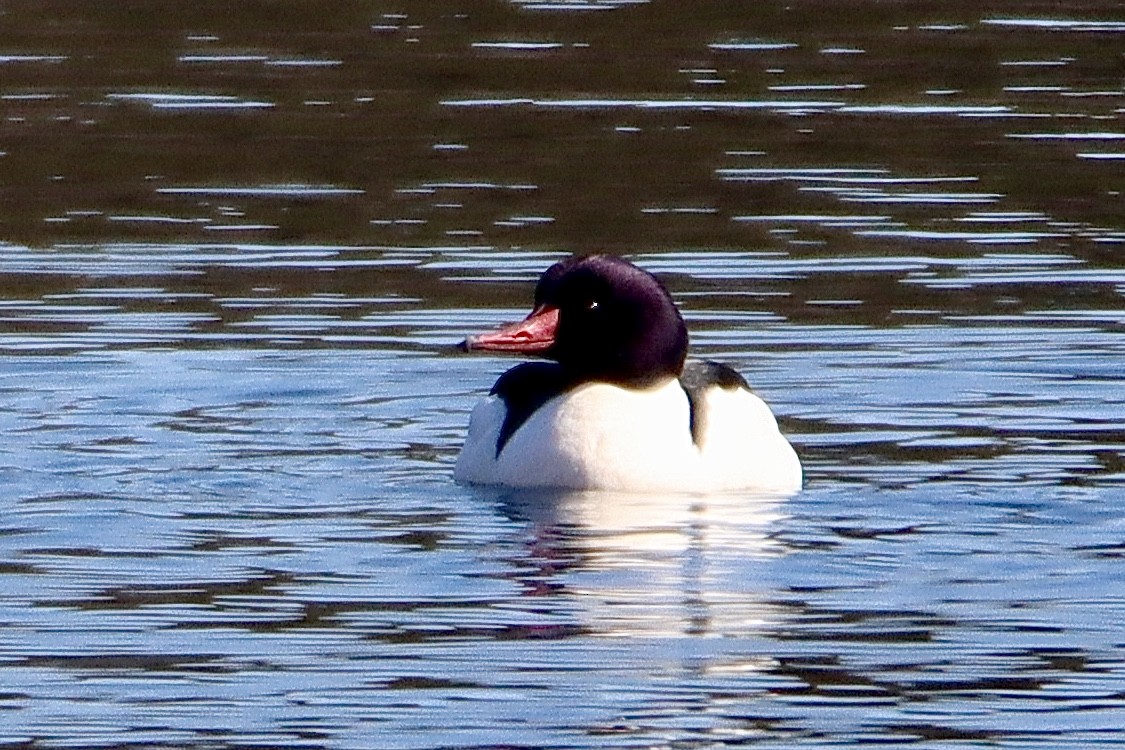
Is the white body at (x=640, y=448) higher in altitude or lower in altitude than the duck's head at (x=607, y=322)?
lower

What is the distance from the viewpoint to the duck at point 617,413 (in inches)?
453

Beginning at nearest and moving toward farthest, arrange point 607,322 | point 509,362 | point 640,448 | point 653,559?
1. point 653,559
2. point 640,448
3. point 607,322
4. point 509,362

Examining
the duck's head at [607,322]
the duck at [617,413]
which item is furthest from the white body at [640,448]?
the duck's head at [607,322]

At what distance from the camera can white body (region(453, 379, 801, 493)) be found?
11.5 meters

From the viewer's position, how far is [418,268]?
53.2ft

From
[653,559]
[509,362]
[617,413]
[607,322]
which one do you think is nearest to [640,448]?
[617,413]

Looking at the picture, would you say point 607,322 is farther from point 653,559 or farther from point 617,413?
point 653,559

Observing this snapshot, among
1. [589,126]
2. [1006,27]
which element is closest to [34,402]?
Answer: [589,126]

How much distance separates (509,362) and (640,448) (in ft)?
12.4

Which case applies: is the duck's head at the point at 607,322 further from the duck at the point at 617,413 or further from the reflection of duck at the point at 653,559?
the reflection of duck at the point at 653,559

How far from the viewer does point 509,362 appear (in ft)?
49.9

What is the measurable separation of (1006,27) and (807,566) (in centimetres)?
1495

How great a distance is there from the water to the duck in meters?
0.17

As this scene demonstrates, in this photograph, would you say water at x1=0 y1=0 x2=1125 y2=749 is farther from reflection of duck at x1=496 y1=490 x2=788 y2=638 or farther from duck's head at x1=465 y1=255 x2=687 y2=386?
duck's head at x1=465 y1=255 x2=687 y2=386
